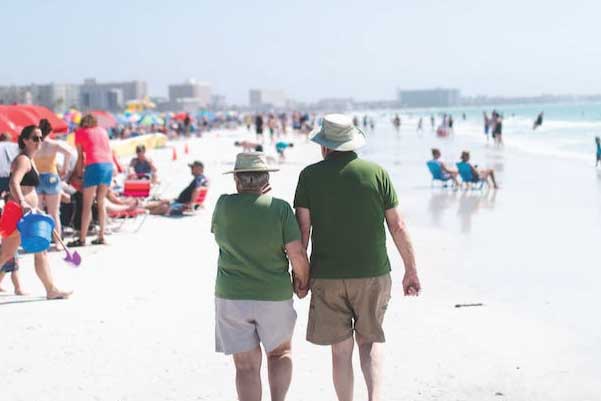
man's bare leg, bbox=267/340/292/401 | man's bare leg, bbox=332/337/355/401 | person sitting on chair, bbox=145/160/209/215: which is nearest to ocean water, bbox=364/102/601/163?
person sitting on chair, bbox=145/160/209/215

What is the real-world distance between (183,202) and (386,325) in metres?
6.35

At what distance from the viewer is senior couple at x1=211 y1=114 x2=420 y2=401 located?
3422mm

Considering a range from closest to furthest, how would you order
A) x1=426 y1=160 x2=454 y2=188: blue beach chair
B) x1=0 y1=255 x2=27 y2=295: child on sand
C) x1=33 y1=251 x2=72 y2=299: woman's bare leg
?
x1=33 y1=251 x2=72 y2=299: woman's bare leg < x1=0 y1=255 x2=27 y2=295: child on sand < x1=426 y1=160 x2=454 y2=188: blue beach chair

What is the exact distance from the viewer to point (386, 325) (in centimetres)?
542

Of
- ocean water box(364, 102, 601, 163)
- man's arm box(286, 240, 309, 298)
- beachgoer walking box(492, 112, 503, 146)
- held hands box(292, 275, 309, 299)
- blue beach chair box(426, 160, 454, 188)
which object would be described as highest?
man's arm box(286, 240, 309, 298)

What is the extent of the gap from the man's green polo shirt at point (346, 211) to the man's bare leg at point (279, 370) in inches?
16.0

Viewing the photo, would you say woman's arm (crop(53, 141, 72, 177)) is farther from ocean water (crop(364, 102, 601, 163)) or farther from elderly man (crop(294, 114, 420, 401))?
ocean water (crop(364, 102, 601, 163))

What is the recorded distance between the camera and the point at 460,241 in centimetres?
909

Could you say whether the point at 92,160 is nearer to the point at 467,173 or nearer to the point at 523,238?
the point at 523,238

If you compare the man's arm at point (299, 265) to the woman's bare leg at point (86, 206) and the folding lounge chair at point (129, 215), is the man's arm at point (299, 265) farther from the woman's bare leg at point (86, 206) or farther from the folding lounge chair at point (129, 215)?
the folding lounge chair at point (129, 215)

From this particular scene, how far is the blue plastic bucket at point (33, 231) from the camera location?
5758mm

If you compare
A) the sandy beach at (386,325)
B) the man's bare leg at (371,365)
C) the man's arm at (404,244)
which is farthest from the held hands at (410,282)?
the sandy beach at (386,325)

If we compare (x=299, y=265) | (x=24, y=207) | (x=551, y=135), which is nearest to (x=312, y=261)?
(x=299, y=265)

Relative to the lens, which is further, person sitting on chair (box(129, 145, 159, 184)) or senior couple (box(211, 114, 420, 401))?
person sitting on chair (box(129, 145, 159, 184))
